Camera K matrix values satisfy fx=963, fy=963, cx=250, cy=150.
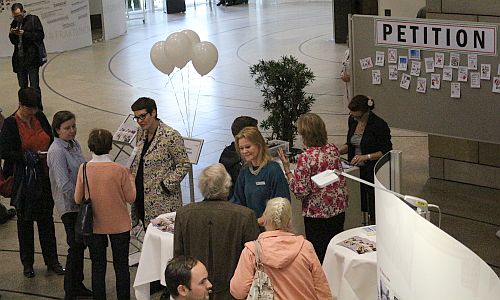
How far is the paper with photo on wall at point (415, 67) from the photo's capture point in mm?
9124

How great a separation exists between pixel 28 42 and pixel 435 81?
652 cm

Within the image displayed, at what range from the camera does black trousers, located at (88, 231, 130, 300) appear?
6770mm

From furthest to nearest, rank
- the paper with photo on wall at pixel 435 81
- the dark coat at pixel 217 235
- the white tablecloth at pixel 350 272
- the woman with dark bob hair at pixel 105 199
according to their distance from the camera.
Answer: the paper with photo on wall at pixel 435 81 → the woman with dark bob hair at pixel 105 199 → the white tablecloth at pixel 350 272 → the dark coat at pixel 217 235

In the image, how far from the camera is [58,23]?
67.8 feet

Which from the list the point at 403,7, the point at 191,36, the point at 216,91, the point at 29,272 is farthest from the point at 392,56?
the point at 216,91

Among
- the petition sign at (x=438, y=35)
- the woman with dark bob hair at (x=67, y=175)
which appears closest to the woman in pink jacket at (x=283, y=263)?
the woman with dark bob hair at (x=67, y=175)

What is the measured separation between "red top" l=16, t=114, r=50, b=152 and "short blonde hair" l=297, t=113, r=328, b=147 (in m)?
2.22

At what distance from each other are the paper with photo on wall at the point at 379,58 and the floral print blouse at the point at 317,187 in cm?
278

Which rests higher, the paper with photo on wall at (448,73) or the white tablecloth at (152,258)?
the paper with photo on wall at (448,73)

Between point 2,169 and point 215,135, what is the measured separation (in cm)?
486

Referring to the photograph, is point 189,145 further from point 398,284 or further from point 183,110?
point 183,110

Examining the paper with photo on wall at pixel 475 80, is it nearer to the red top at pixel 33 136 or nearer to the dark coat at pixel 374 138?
the dark coat at pixel 374 138

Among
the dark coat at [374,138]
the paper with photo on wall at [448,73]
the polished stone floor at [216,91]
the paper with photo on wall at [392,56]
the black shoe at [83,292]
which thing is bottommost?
the black shoe at [83,292]

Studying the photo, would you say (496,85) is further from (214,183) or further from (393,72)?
(214,183)
